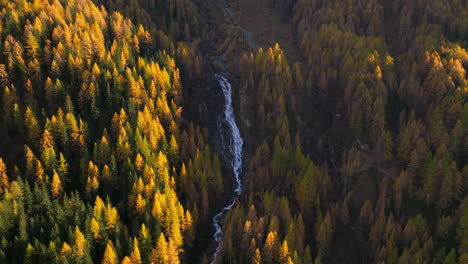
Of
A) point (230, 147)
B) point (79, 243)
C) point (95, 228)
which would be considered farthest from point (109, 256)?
point (230, 147)

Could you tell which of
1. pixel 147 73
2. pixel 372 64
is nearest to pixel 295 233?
pixel 147 73

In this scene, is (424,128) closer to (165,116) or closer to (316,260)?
(316,260)

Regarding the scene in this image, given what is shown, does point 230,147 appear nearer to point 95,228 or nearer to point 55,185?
point 55,185

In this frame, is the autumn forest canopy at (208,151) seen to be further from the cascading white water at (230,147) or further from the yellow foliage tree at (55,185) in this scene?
the cascading white water at (230,147)

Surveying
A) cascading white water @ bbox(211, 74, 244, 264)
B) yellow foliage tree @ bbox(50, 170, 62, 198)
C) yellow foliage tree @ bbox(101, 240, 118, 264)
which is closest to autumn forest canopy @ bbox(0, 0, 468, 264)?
yellow foliage tree @ bbox(50, 170, 62, 198)

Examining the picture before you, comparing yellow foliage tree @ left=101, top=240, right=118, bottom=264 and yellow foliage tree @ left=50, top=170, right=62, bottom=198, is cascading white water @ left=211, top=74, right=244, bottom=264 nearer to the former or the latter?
yellow foliage tree @ left=101, top=240, right=118, bottom=264

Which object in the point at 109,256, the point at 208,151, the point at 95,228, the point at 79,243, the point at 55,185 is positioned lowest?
the point at 109,256

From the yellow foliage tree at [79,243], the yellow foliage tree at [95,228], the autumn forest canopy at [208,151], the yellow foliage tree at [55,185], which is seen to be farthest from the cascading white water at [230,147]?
the yellow foliage tree at [55,185]
